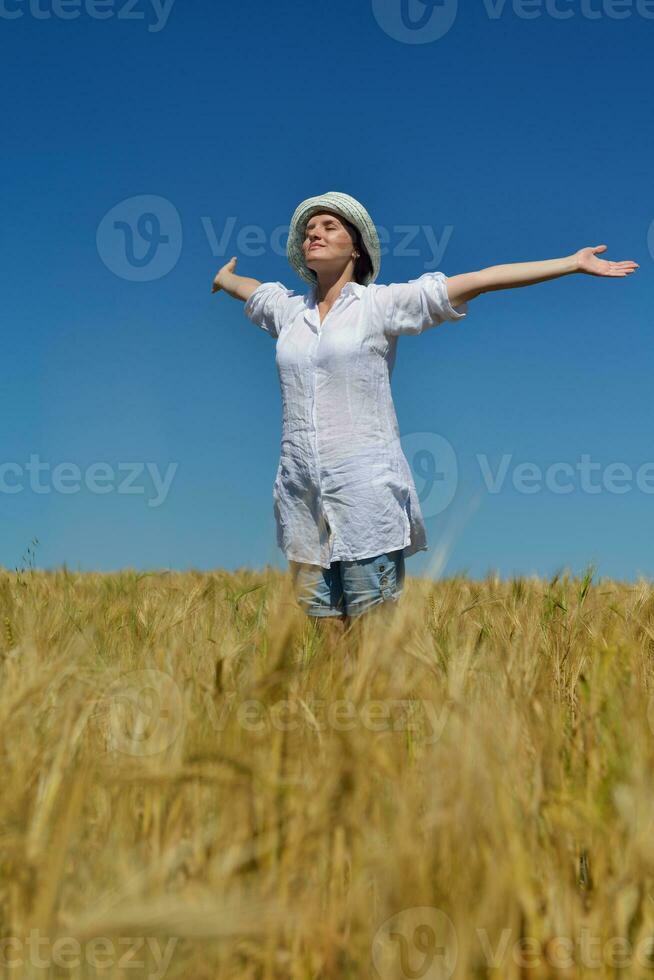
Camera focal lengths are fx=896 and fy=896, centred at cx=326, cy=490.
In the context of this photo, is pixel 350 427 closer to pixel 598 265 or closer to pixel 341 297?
pixel 341 297

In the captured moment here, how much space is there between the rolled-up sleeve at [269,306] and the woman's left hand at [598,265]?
3.35 ft

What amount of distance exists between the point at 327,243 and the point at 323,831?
232cm

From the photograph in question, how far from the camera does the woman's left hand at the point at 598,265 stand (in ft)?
8.75

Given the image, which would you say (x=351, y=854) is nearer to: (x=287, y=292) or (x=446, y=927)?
(x=446, y=927)

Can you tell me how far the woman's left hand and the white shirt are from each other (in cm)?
37

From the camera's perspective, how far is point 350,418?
2.78 meters

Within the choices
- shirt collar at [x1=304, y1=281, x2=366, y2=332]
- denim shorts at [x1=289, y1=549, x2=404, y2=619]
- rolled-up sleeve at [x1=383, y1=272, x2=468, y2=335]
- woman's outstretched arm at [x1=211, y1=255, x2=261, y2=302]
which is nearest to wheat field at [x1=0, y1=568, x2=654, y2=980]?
denim shorts at [x1=289, y1=549, x2=404, y2=619]

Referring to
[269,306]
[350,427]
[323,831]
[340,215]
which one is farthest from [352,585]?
[323,831]

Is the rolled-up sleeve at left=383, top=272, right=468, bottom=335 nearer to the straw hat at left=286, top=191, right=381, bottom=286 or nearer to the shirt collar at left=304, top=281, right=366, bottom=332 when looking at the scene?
the shirt collar at left=304, top=281, right=366, bottom=332

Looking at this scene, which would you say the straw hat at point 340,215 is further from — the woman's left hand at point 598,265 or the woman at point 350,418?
the woman's left hand at point 598,265

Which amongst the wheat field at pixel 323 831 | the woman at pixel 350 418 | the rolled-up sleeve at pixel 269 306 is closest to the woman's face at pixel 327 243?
the woman at pixel 350 418

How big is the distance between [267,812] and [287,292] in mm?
2450

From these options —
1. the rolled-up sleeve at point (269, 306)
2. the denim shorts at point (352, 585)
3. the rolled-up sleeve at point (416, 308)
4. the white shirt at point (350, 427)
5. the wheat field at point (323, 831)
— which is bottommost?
the wheat field at point (323, 831)

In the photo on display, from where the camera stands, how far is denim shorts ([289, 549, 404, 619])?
2.75 m
